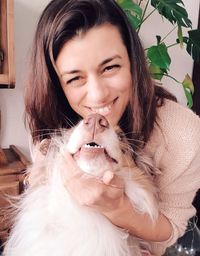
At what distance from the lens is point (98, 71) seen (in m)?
0.59

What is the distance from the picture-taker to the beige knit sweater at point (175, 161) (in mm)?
665

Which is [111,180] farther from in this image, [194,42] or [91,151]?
[194,42]

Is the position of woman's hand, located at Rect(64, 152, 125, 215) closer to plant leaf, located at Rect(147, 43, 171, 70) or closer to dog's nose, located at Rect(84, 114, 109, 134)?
dog's nose, located at Rect(84, 114, 109, 134)

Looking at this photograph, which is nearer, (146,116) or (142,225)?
(142,225)

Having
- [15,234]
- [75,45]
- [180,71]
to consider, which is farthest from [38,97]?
[180,71]

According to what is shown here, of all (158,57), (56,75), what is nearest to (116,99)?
(56,75)

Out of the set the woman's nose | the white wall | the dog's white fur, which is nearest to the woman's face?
the woman's nose

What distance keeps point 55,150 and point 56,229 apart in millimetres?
139

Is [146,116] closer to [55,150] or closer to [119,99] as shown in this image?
[119,99]

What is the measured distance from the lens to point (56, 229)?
496 millimetres

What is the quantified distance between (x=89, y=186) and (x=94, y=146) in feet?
0.23

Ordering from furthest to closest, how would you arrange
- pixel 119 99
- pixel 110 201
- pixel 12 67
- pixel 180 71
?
pixel 180 71 < pixel 12 67 < pixel 119 99 < pixel 110 201

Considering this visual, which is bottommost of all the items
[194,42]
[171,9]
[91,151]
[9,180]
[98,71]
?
[9,180]

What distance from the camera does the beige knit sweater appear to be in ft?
2.18
